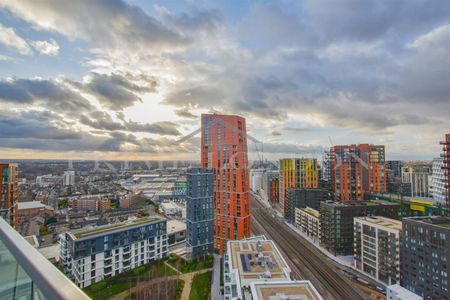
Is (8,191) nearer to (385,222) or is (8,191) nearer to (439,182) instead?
(385,222)

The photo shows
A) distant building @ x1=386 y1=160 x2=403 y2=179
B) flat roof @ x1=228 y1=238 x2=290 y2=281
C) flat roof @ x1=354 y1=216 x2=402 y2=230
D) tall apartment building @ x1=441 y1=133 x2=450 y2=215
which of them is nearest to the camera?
flat roof @ x1=228 y1=238 x2=290 y2=281

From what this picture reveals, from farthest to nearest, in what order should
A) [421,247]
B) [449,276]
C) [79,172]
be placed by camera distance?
[79,172]
[421,247]
[449,276]

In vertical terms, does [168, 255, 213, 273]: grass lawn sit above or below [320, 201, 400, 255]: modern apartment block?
below

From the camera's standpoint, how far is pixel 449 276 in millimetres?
8070

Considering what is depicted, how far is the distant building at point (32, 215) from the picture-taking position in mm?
16470

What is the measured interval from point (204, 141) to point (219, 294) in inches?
289

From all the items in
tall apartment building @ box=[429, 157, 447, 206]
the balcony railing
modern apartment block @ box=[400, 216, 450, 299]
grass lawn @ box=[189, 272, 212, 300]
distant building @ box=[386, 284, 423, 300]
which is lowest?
grass lawn @ box=[189, 272, 212, 300]

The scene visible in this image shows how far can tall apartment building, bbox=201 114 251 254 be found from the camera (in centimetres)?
1292

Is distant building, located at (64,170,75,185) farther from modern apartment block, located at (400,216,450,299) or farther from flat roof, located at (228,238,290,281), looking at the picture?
modern apartment block, located at (400,216,450,299)

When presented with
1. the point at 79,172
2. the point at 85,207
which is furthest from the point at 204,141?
the point at 79,172

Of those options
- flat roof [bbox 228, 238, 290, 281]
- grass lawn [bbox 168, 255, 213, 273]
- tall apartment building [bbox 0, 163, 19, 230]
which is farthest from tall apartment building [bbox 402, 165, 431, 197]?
tall apartment building [bbox 0, 163, 19, 230]

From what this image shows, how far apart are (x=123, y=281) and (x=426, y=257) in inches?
443

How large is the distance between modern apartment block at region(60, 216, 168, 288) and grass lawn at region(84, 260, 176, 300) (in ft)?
1.23

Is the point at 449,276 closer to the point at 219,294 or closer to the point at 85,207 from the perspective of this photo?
the point at 219,294
